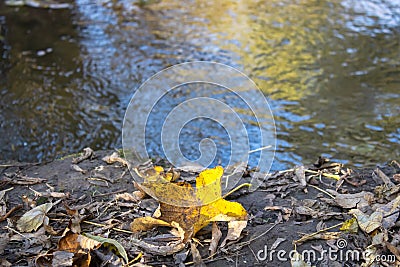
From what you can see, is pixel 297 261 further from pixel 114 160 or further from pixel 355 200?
pixel 114 160

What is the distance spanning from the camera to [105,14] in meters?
6.73

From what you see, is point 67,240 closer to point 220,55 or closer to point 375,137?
point 375,137

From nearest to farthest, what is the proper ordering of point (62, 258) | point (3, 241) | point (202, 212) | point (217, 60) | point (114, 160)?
point (62, 258) → point (3, 241) → point (202, 212) → point (114, 160) → point (217, 60)

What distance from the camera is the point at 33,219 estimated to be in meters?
2.21

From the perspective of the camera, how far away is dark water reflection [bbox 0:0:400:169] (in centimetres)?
409

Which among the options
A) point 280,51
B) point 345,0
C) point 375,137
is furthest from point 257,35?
point 375,137

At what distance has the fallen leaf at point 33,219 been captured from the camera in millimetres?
2176

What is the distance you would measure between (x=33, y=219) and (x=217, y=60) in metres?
3.52

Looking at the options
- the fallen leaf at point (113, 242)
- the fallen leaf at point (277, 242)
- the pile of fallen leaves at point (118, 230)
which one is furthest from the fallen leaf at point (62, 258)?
→ the fallen leaf at point (277, 242)

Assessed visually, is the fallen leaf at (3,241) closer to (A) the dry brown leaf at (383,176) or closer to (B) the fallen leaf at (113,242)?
(B) the fallen leaf at (113,242)

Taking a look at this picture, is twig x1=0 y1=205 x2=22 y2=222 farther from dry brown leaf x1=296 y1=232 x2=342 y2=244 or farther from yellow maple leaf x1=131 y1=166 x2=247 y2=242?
dry brown leaf x1=296 y1=232 x2=342 y2=244

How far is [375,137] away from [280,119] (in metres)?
0.81

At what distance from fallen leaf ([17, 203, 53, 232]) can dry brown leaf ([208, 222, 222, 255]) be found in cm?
76

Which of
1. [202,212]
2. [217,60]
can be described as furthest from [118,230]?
[217,60]
